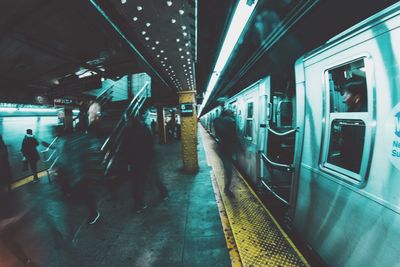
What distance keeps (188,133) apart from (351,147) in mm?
4956

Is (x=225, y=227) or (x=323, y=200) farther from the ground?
(x=323, y=200)

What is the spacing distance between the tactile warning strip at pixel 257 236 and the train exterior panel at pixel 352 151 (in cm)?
33

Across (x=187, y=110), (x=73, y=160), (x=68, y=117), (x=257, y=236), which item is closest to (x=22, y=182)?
(x=68, y=117)

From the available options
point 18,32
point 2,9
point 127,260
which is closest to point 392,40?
point 127,260

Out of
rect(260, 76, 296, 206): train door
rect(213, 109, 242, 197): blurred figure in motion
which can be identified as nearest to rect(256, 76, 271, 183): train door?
rect(260, 76, 296, 206): train door

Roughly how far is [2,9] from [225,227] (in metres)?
5.68

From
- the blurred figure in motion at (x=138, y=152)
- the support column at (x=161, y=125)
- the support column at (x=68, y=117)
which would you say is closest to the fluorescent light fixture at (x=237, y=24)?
the blurred figure in motion at (x=138, y=152)

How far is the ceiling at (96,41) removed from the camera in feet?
7.96

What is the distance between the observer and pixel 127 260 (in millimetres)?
2512

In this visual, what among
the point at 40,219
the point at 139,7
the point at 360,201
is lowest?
the point at 40,219

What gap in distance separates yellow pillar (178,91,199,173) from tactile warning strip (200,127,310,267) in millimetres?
2241

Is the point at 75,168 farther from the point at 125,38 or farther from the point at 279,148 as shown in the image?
the point at 279,148

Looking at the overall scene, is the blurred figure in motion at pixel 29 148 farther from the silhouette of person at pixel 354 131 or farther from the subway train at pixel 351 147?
the silhouette of person at pixel 354 131

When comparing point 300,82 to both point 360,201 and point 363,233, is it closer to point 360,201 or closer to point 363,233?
point 360,201
